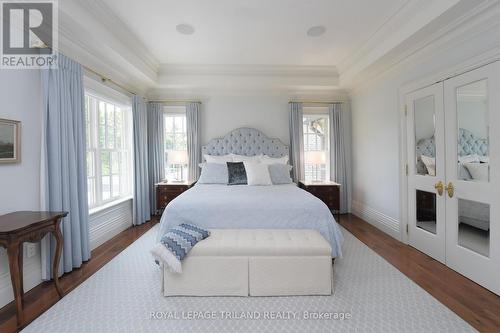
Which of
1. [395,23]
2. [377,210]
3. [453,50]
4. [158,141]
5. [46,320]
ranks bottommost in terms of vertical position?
[46,320]

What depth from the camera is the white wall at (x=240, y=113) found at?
5.21 m

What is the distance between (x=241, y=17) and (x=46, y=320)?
3543 mm

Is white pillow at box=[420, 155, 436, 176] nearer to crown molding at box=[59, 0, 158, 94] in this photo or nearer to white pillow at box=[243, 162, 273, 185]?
white pillow at box=[243, 162, 273, 185]

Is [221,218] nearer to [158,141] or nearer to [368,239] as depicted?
[368,239]

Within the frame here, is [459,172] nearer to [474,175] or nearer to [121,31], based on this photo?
[474,175]

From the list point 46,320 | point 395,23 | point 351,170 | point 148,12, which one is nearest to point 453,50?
point 395,23

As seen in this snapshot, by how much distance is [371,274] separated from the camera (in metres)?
2.62

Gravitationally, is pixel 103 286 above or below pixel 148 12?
below

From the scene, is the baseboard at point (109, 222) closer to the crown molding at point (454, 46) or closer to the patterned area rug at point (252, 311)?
the patterned area rug at point (252, 311)

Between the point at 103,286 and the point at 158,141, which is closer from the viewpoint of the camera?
the point at 103,286

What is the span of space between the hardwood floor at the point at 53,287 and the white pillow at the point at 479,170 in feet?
13.6

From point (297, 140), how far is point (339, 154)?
96 cm

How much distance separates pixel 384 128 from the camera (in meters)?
4.05

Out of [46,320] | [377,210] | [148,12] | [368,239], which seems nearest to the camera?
[46,320]
